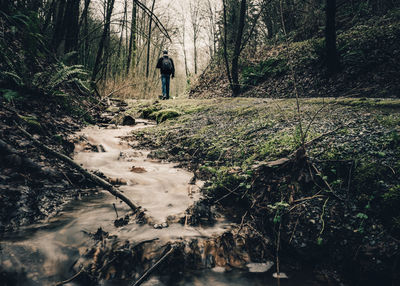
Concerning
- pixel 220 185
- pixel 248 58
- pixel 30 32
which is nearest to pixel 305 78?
pixel 248 58

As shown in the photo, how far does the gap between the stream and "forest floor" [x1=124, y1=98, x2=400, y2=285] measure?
0.77 ft

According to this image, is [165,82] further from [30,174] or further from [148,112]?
[30,174]

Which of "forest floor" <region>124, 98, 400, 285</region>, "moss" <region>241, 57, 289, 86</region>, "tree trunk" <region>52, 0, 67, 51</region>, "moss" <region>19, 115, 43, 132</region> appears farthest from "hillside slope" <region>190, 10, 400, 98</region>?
"tree trunk" <region>52, 0, 67, 51</region>

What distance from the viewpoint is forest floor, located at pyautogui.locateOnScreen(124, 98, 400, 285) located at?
4.64ft

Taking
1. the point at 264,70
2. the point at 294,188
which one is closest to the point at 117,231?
the point at 294,188

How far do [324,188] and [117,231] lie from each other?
63.5 inches

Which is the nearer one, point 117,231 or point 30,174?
point 117,231

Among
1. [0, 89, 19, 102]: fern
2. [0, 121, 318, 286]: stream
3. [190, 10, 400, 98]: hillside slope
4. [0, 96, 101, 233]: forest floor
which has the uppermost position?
[190, 10, 400, 98]: hillside slope

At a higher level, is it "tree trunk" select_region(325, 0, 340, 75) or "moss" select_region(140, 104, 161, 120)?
"tree trunk" select_region(325, 0, 340, 75)

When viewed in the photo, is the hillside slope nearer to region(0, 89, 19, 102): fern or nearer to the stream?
the stream

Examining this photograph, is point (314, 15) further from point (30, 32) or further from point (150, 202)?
point (150, 202)

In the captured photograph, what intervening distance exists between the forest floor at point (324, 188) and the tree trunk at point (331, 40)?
366 centimetres

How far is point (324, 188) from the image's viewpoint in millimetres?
1752

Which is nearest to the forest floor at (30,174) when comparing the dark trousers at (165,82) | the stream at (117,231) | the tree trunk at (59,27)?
the stream at (117,231)
